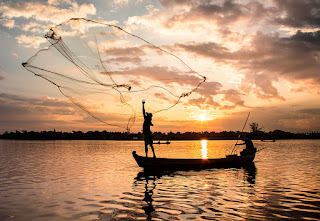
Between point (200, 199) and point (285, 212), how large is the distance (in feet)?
12.8

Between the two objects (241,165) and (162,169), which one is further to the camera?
(241,165)

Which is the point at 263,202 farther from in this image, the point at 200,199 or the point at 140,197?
the point at 140,197

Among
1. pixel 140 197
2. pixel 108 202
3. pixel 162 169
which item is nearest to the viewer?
pixel 108 202

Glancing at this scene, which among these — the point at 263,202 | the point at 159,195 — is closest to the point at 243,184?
the point at 263,202

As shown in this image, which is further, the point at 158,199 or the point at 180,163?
the point at 180,163

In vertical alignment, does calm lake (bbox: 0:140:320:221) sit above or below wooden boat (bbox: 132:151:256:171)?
below

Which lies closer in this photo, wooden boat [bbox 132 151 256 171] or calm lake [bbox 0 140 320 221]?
calm lake [bbox 0 140 320 221]

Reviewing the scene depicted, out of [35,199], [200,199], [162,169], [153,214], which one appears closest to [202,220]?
[153,214]

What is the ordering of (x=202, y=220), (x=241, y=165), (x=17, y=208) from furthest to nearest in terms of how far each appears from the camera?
1. (x=241, y=165)
2. (x=17, y=208)
3. (x=202, y=220)

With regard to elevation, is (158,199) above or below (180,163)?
below

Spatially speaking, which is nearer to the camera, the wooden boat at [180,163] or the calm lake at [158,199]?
the calm lake at [158,199]

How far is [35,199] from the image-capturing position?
43.8 ft

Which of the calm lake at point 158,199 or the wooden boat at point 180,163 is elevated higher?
the wooden boat at point 180,163

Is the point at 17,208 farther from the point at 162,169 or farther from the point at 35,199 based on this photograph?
the point at 162,169
